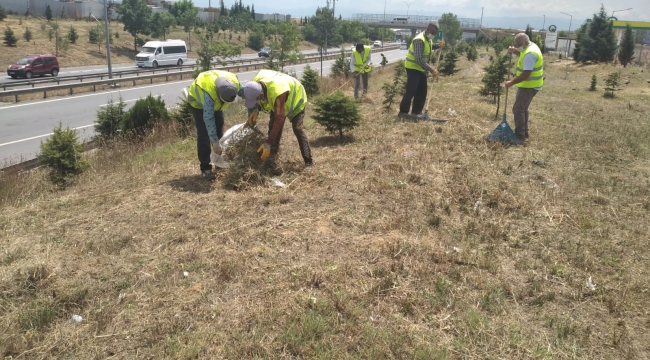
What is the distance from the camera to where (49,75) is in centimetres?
2620

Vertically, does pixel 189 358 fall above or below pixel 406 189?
below

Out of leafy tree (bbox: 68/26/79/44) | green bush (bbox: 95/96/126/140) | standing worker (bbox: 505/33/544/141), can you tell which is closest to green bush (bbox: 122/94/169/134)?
green bush (bbox: 95/96/126/140)

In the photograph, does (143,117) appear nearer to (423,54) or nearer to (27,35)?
(423,54)

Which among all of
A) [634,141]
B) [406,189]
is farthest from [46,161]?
[634,141]

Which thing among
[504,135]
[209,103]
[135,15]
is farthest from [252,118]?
[135,15]

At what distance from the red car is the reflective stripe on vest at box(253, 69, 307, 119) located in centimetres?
2502

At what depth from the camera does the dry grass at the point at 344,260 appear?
296 cm

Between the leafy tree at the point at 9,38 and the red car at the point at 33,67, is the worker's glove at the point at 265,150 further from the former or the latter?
the leafy tree at the point at 9,38

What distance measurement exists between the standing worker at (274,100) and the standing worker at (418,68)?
3.29 meters

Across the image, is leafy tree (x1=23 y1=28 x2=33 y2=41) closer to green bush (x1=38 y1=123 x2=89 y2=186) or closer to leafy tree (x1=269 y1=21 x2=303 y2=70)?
leafy tree (x1=269 y1=21 x2=303 y2=70)

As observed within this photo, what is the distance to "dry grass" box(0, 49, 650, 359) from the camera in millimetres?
2957

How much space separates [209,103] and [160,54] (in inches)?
1225

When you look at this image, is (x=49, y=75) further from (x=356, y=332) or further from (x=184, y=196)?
(x=356, y=332)

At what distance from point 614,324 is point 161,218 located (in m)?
4.15
